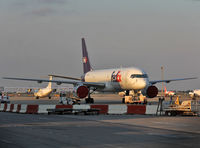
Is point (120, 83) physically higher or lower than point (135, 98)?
higher

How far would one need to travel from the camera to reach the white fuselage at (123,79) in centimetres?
5078

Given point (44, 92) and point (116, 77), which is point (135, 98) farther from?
point (44, 92)

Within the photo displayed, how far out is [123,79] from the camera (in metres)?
52.4

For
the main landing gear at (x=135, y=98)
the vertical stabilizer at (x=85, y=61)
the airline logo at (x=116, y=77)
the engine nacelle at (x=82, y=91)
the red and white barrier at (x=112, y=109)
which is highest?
the vertical stabilizer at (x=85, y=61)

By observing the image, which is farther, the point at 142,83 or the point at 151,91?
the point at 151,91

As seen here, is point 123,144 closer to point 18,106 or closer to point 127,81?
point 18,106

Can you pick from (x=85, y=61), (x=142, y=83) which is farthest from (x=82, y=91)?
(x=85, y=61)

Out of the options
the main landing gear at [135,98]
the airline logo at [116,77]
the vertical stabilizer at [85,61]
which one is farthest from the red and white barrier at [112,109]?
the vertical stabilizer at [85,61]

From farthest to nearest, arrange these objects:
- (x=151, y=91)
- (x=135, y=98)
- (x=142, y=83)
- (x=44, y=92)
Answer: (x=44, y=92) → (x=151, y=91) → (x=135, y=98) → (x=142, y=83)

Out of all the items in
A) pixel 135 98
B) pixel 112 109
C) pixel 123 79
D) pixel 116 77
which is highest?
pixel 116 77

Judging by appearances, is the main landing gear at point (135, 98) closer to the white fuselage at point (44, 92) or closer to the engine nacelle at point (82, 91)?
the engine nacelle at point (82, 91)

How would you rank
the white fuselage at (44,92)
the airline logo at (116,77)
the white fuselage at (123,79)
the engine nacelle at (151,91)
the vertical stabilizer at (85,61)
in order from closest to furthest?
the white fuselage at (123,79) < the engine nacelle at (151,91) < the airline logo at (116,77) < the vertical stabilizer at (85,61) < the white fuselage at (44,92)

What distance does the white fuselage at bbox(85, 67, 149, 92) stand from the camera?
50.8 meters

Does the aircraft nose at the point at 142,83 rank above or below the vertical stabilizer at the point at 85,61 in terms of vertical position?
below
